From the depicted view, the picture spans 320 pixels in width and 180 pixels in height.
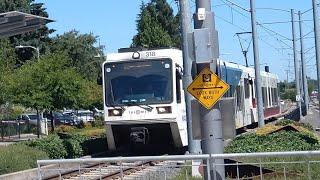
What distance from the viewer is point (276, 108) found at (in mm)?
47062

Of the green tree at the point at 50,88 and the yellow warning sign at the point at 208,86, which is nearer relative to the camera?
the yellow warning sign at the point at 208,86

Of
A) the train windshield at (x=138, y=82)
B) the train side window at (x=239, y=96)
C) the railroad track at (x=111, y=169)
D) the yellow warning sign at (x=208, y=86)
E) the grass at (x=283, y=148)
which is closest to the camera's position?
the grass at (x=283, y=148)

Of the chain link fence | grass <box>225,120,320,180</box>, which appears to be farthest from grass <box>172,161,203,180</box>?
grass <box>225,120,320,180</box>

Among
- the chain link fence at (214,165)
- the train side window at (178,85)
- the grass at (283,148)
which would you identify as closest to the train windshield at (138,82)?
the train side window at (178,85)

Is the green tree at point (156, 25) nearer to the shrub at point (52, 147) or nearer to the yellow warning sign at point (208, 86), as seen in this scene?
the shrub at point (52, 147)

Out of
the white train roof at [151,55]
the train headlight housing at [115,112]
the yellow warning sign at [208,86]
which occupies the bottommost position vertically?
the train headlight housing at [115,112]

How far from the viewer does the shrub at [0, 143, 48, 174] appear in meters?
20.4

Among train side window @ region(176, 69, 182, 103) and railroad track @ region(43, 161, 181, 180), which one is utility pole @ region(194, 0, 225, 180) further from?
train side window @ region(176, 69, 182, 103)

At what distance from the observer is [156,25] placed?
97375 mm

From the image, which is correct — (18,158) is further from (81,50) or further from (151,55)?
(81,50)

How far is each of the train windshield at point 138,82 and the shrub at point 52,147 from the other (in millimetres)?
2969

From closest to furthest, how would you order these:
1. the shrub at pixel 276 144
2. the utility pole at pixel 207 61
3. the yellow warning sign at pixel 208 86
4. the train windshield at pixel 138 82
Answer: the utility pole at pixel 207 61 < the yellow warning sign at pixel 208 86 < the shrub at pixel 276 144 < the train windshield at pixel 138 82

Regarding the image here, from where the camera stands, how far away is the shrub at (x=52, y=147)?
78.1ft

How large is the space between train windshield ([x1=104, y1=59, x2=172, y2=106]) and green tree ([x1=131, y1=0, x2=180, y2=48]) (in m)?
63.7
